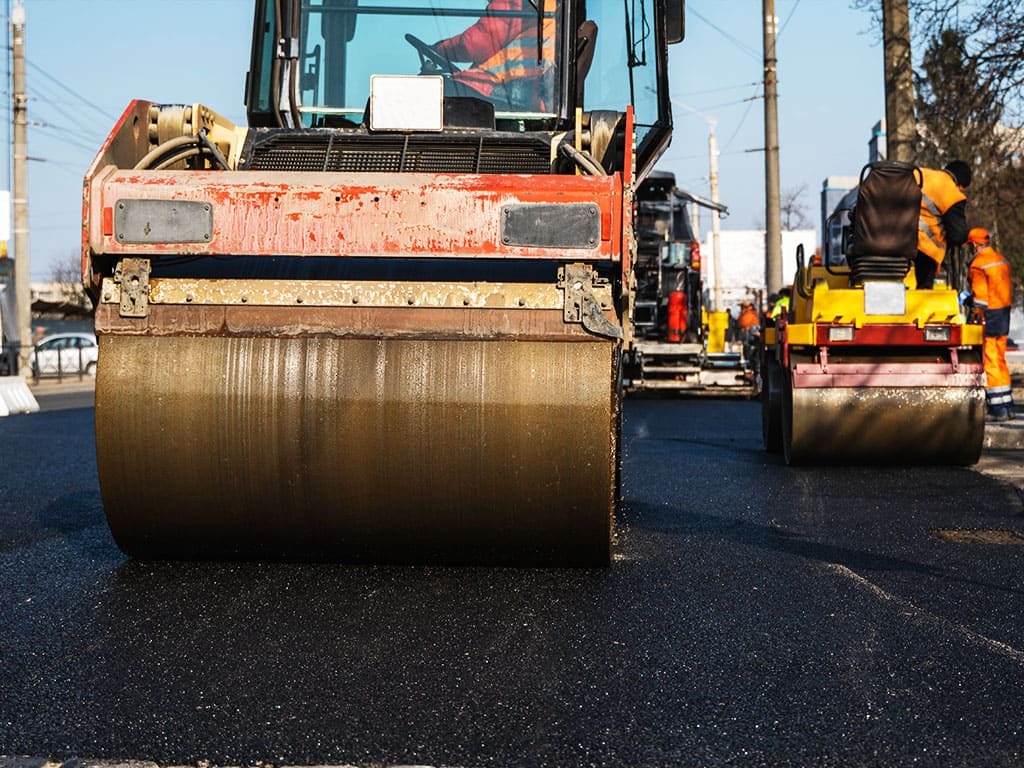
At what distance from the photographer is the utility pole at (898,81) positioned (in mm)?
14672

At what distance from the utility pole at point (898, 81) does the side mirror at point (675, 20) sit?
8.54 meters

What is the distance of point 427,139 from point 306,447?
1.66m

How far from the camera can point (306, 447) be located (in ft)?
15.6

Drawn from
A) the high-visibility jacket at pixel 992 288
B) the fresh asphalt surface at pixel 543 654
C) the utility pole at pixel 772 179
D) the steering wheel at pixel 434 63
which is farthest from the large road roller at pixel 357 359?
the utility pole at pixel 772 179

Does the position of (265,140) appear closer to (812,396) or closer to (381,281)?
(381,281)

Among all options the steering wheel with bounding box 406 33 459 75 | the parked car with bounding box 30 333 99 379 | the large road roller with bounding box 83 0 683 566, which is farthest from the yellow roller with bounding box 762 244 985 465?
the parked car with bounding box 30 333 99 379

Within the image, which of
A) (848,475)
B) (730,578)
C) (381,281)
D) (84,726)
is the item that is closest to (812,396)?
(848,475)

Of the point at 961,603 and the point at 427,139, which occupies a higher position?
the point at 427,139

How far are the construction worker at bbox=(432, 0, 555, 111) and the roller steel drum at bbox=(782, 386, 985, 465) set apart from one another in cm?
346

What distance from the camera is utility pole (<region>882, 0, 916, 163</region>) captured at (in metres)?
14.7

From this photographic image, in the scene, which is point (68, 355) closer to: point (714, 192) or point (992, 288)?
point (714, 192)

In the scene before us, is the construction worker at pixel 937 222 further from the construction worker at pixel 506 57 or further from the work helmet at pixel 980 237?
the construction worker at pixel 506 57

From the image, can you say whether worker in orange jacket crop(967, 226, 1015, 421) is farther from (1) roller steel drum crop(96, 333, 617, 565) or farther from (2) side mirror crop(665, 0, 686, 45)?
(1) roller steel drum crop(96, 333, 617, 565)

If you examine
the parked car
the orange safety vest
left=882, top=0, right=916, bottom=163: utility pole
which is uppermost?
left=882, top=0, right=916, bottom=163: utility pole
